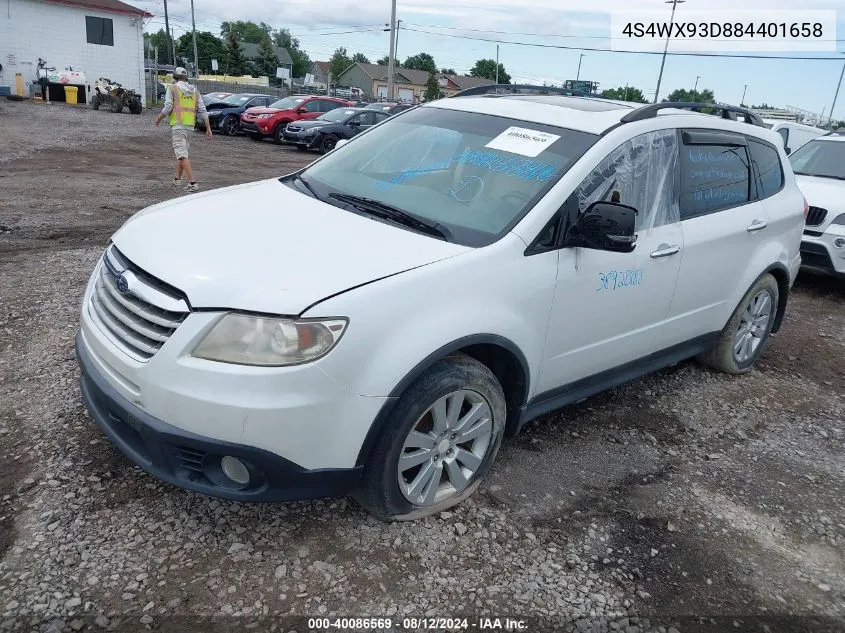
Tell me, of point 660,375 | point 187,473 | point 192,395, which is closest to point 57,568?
point 187,473

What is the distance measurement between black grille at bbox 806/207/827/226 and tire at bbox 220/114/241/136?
18960 millimetres

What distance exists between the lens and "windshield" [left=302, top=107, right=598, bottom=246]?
10.1 ft

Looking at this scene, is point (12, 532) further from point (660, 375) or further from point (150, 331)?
point (660, 375)

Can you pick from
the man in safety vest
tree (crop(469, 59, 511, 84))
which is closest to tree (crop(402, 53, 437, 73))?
Result: tree (crop(469, 59, 511, 84))

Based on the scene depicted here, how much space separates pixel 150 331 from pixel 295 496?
2.74ft

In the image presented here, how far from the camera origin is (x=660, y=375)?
488 cm

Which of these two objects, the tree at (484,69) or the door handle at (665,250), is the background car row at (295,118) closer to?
the door handle at (665,250)

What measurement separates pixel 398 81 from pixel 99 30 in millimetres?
61482

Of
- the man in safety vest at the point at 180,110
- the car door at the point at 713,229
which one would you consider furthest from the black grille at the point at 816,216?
the man in safety vest at the point at 180,110

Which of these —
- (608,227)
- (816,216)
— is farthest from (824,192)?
(608,227)

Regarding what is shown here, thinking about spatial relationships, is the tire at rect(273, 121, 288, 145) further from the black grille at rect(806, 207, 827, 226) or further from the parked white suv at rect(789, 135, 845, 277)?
the black grille at rect(806, 207, 827, 226)


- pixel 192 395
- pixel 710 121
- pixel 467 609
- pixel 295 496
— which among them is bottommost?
pixel 467 609

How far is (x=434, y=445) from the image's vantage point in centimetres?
283

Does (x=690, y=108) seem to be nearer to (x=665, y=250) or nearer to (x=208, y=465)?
(x=665, y=250)
